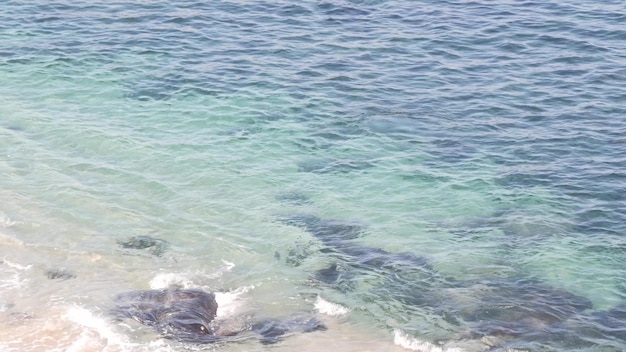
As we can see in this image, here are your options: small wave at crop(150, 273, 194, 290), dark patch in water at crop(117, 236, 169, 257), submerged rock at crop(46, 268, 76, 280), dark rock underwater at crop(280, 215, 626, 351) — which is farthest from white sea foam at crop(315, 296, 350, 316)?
submerged rock at crop(46, 268, 76, 280)

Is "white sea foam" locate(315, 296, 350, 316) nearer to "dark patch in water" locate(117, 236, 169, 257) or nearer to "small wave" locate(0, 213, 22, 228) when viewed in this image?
"dark patch in water" locate(117, 236, 169, 257)

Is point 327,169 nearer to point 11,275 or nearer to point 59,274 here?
point 59,274

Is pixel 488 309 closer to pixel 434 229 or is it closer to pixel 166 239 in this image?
pixel 434 229

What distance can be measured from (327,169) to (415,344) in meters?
9.23

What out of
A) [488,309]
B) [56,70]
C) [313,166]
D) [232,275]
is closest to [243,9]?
[56,70]

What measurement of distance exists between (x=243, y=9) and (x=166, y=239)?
1965 centimetres

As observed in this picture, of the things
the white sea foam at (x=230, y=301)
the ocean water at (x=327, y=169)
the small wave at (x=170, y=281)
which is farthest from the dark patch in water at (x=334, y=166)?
the small wave at (x=170, y=281)

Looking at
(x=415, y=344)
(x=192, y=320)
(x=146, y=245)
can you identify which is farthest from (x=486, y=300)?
(x=146, y=245)

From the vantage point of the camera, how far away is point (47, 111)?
31.6m

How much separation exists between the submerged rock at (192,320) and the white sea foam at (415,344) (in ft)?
5.64

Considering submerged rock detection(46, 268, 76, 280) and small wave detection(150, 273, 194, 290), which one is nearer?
small wave detection(150, 273, 194, 290)

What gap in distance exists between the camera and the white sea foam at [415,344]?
757 inches

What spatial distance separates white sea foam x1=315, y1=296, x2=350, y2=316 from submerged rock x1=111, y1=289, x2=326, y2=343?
43 cm

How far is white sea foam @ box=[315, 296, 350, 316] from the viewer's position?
20656 mm
